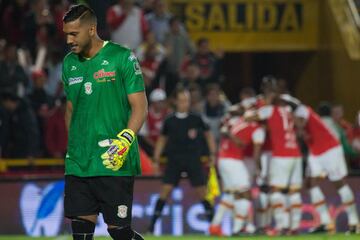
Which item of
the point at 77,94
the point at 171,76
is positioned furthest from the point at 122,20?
the point at 77,94

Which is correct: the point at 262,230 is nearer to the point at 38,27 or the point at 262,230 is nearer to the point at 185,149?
the point at 185,149

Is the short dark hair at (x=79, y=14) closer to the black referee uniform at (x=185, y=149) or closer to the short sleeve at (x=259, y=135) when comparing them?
the black referee uniform at (x=185, y=149)

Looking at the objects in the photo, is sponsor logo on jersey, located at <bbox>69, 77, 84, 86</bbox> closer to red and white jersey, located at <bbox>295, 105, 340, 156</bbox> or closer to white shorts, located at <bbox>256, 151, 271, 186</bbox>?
red and white jersey, located at <bbox>295, 105, 340, 156</bbox>

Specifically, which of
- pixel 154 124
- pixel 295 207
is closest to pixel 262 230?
pixel 295 207

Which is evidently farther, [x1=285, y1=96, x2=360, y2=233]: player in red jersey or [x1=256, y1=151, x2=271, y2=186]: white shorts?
[x1=256, y1=151, x2=271, y2=186]: white shorts

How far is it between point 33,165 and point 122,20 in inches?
148

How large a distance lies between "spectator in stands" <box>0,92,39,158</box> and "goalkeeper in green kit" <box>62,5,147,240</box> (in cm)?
971

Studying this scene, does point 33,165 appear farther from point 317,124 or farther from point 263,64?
point 263,64

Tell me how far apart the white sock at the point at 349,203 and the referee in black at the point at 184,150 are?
2.01 metres

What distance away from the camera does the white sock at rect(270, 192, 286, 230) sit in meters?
16.7

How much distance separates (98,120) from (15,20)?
1309 cm

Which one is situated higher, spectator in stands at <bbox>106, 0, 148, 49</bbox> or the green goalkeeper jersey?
spectator in stands at <bbox>106, 0, 148, 49</bbox>

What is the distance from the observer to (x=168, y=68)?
20906 millimetres

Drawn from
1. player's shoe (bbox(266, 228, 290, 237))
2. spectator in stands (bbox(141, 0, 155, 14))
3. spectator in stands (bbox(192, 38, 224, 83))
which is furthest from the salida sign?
player's shoe (bbox(266, 228, 290, 237))
